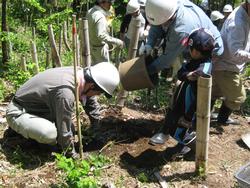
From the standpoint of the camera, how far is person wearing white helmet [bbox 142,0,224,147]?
4.41m

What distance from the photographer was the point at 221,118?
568 cm

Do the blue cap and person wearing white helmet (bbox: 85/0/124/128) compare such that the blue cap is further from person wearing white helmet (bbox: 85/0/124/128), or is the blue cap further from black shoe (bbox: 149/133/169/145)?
person wearing white helmet (bbox: 85/0/124/128)

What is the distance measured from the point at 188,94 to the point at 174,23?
2.66ft

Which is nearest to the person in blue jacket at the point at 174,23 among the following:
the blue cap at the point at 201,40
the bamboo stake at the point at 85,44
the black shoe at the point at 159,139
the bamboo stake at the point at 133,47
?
the blue cap at the point at 201,40

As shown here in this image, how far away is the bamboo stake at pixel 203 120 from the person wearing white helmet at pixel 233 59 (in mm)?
1307

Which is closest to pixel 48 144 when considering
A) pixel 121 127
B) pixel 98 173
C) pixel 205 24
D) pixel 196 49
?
pixel 98 173

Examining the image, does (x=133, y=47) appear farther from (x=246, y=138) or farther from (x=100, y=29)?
(x=246, y=138)

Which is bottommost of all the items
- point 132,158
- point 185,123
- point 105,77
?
point 132,158

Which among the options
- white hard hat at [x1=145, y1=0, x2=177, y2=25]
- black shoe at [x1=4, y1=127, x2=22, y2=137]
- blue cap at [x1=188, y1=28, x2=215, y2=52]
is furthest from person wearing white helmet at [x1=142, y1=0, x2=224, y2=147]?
black shoe at [x1=4, y1=127, x2=22, y2=137]

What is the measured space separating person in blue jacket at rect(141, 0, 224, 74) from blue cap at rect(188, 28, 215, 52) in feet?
0.56

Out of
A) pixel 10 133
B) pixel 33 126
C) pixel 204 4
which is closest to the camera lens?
pixel 33 126

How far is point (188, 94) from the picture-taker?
445cm

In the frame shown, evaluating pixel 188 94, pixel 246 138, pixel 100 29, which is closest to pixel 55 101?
pixel 188 94

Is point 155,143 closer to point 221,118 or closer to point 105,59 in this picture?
point 221,118
